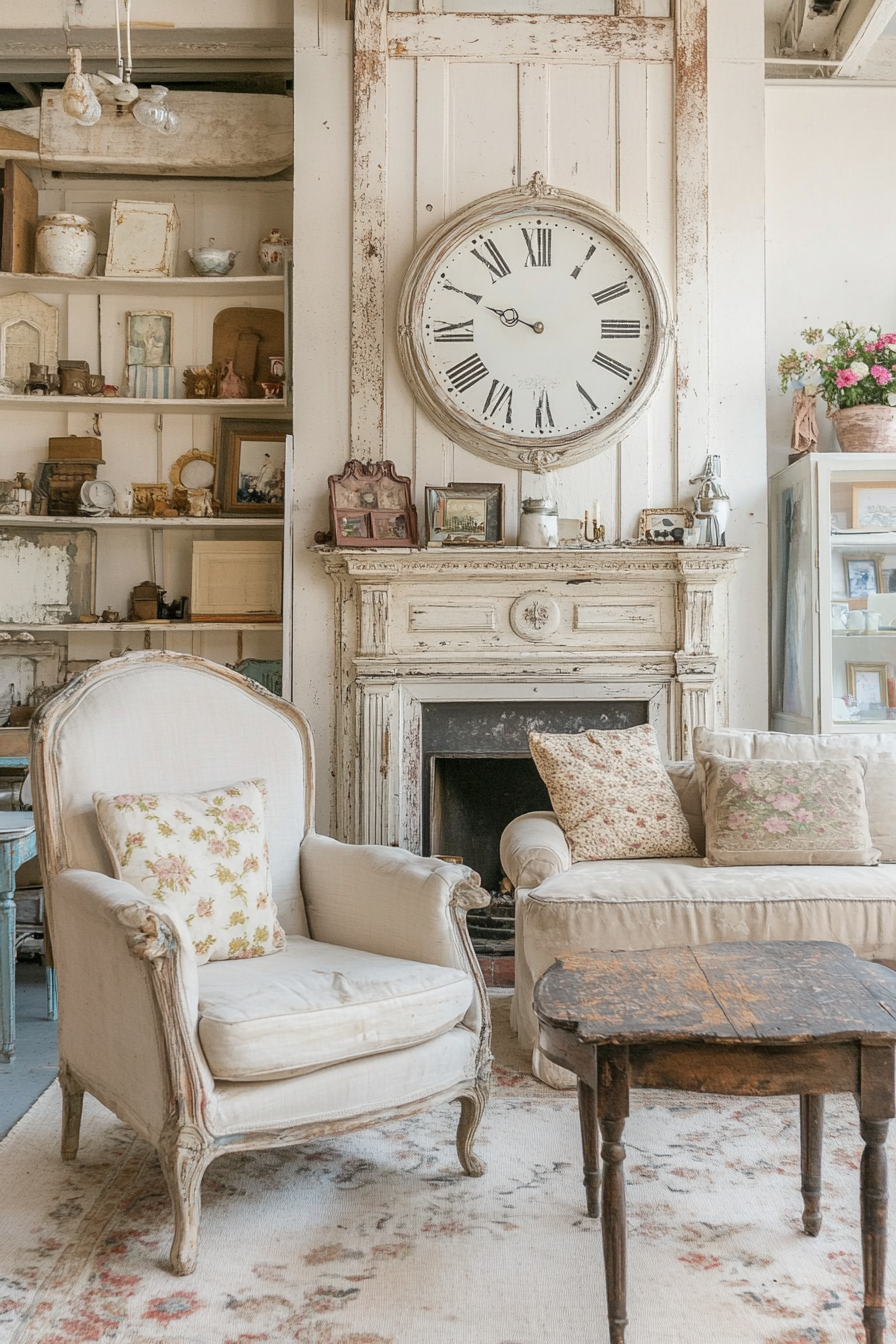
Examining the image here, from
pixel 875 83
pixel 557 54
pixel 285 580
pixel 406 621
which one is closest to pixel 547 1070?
pixel 406 621

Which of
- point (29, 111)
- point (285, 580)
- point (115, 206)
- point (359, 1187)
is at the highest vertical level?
point (29, 111)

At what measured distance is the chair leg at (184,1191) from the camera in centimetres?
194

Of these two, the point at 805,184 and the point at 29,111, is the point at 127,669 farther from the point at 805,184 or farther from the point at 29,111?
the point at 805,184

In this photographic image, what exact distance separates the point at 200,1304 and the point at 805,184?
4371 millimetres

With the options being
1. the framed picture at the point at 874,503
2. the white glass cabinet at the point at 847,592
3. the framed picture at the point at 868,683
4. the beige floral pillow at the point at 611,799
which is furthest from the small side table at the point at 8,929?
the framed picture at the point at 874,503

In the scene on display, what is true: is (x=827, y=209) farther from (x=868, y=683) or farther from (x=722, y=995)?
(x=722, y=995)

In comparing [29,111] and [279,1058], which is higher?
[29,111]

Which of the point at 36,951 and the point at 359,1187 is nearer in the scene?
the point at 359,1187

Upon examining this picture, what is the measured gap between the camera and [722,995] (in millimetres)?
1854

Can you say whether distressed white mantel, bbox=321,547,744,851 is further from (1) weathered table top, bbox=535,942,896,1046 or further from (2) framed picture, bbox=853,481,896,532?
(1) weathered table top, bbox=535,942,896,1046

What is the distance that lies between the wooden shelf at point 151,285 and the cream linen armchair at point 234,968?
6.96 ft

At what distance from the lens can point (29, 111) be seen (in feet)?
14.4

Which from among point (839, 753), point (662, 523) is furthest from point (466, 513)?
point (839, 753)

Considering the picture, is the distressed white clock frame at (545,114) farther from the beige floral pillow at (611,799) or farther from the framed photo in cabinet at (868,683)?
the beige floral pillow at (611,799)
